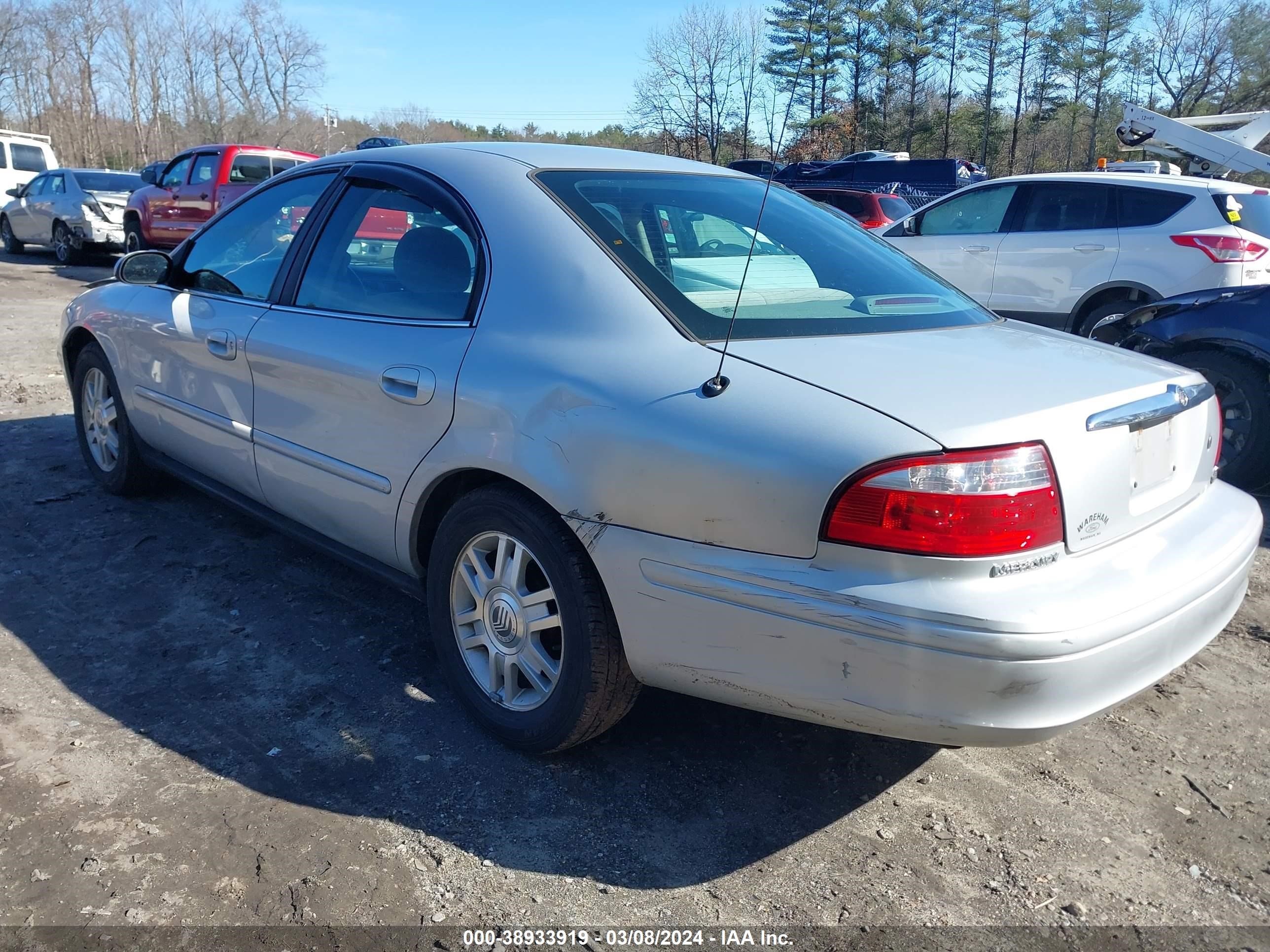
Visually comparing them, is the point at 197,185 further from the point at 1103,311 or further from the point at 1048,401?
the point at 1048,401

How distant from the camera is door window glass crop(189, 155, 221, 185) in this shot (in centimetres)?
1396

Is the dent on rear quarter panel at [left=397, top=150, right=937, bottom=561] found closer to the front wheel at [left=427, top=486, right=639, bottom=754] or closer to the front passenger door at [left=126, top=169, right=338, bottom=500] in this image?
the front wheel at [left=427, top=486, right=639, bottom=754]

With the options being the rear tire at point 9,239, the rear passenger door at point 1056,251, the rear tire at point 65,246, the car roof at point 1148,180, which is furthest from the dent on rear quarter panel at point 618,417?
the rear tire at point 9,239

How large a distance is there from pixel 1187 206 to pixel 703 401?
6.99m

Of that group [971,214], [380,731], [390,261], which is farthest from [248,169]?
[380,731]

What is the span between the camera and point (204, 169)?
14070mm

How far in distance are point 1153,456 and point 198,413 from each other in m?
3.31

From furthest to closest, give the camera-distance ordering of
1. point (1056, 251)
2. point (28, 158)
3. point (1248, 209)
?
point (28, 158) → point (1056, 251) → point (1248, 209)

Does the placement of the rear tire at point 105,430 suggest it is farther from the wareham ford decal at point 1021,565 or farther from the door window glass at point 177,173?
the door window glass at point 177,173

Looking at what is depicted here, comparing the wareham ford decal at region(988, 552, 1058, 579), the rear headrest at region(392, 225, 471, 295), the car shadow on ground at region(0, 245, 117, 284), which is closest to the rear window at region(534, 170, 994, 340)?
the rear headrest at region(392, 225, 471, 295)

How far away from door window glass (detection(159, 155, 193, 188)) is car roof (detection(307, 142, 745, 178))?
40.5 feet

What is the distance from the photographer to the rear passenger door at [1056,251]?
7.99 m

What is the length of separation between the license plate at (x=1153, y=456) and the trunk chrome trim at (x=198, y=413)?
2.85 m

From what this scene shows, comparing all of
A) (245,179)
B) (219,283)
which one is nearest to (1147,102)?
(245,179)
